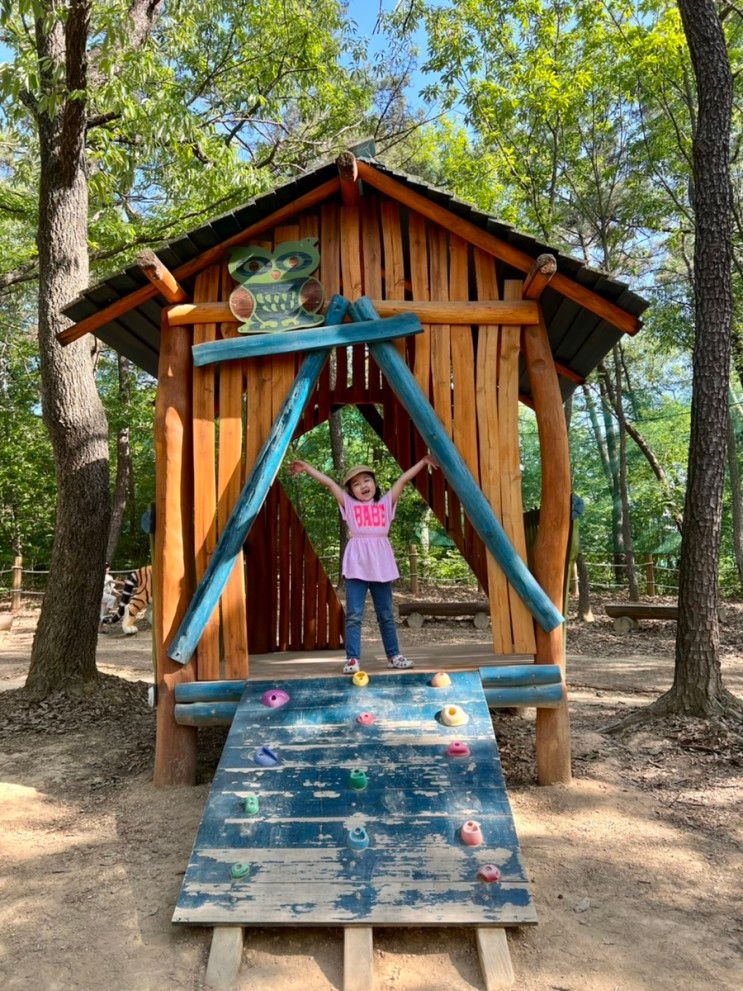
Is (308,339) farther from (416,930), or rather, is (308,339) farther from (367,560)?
(416,930)

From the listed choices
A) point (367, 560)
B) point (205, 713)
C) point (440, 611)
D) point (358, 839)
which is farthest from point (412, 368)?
point (440, 611)

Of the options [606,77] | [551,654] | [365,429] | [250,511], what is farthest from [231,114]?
[365,429]

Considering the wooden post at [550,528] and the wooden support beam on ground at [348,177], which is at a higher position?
the wooden support beam on ground at [348,177]

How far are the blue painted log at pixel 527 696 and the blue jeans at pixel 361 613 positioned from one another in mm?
754

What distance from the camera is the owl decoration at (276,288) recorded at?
4.72 meters

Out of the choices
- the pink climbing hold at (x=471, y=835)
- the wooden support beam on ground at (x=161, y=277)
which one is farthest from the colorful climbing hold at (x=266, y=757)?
the wooden support beam on ground at (x=161, y=277)

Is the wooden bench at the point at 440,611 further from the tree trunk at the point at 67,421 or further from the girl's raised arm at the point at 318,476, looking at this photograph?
the girl's raised arm at the point at 318,476

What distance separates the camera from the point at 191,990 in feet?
8.59

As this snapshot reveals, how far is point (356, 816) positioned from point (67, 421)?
4798 millimetres

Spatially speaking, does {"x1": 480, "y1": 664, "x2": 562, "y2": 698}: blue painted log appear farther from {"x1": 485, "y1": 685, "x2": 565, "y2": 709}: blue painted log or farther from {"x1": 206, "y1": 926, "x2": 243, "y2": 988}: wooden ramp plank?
{"x1": 206, "y1": 926, "x2": 243, "y2": 988}: wooden ramp plank

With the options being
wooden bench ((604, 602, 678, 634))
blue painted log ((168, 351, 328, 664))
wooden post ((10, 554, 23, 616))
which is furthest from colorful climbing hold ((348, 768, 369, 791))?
wooden post ((10, 554, 23, 616))

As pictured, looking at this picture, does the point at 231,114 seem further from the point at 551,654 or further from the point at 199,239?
the point at 551,654

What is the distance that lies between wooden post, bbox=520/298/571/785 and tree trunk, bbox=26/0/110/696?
414 centimetres

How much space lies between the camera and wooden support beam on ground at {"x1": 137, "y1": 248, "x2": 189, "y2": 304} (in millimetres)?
4371
